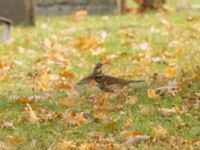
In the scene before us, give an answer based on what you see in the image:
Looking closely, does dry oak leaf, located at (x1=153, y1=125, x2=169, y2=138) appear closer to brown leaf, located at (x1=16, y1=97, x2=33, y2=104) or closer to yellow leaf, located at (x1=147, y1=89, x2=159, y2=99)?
yellow leaf, located at (x1=147, y1=89, x2=159, y2=99)

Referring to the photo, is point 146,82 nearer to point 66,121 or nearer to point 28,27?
point 66,121

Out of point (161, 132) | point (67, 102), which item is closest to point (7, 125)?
point (67, 102)

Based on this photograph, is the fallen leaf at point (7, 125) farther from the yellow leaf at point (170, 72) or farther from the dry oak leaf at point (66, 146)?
the yellow leaf at point (170, 72)

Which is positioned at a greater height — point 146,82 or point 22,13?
point 146,82

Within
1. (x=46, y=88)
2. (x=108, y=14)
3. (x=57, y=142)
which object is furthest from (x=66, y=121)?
(x=108, y=14)

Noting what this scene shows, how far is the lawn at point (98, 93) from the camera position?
6.63m

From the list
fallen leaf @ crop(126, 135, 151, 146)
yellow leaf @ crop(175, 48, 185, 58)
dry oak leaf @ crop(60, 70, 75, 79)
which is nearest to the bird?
fallen leaf @ crop(126, 135, 151, 146)

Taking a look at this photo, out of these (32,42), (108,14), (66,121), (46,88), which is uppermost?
(66,121)

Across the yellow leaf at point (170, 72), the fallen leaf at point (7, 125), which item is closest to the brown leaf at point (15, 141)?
the fallen leaf at point (7, 125)

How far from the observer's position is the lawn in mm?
6633

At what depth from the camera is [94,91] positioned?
330 inches

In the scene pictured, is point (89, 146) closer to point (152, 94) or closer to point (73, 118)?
point (73, 118)

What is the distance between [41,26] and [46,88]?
676 centimetres

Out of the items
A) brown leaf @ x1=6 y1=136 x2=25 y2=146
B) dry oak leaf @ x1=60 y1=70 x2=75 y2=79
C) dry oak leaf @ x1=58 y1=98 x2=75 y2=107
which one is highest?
brown leaf @ x1=6 y1=136 x2=25 y2=146
